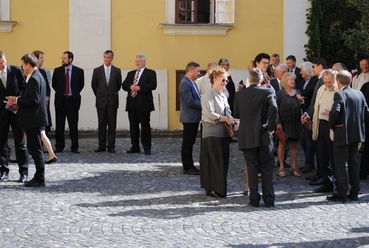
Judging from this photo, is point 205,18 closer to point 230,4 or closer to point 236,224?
point 230,4

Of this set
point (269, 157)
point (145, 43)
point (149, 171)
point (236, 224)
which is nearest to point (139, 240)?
point (236, 224)

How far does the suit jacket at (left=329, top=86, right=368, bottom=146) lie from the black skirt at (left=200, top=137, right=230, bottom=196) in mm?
1571

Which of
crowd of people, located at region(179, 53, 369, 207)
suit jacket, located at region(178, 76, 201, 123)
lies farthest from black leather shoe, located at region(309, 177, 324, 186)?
suit jacket, located at region(178, 76, 201, 123)

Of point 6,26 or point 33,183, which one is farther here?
point 6,26

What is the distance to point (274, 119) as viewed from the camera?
12.7m

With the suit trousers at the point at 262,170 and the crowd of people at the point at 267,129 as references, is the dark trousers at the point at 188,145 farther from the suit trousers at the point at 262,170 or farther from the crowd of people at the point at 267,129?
the suit trousers at the point at 262,170

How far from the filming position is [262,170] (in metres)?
12.9

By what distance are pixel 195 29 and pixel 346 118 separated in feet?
29.6

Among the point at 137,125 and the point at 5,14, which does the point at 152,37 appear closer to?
the point at 5,14

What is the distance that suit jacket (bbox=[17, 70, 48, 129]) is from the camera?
1393cm

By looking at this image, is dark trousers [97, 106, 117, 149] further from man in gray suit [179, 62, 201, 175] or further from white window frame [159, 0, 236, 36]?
white window frame [159, 0, 236, 36]

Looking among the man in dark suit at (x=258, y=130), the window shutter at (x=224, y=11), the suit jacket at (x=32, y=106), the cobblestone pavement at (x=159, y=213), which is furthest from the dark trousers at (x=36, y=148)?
the window shutter at (x=224, y=11)

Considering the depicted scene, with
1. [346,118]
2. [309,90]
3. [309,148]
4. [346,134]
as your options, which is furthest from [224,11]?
[346,134]

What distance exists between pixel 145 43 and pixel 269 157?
9409 millimetres
